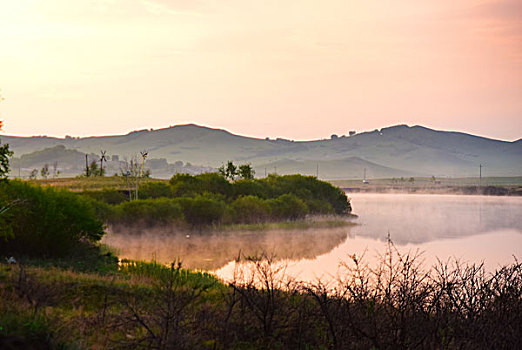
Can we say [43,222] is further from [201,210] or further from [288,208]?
[288,208]

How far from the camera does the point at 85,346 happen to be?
10.6m

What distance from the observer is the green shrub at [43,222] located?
2742 cm

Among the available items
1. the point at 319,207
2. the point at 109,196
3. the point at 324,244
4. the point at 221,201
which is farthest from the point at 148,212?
the point at 319,207

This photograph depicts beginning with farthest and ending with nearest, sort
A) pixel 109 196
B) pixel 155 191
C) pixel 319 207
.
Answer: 1. pixel 319 207
2. pixel 155 191
3. pixel 109 196

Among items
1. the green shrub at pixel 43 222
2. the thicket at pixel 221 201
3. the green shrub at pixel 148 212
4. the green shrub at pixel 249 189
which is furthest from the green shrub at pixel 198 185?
the green shrub at pixel 43 222

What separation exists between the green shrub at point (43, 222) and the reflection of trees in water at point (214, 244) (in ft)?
26.0

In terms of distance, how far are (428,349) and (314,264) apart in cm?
2872

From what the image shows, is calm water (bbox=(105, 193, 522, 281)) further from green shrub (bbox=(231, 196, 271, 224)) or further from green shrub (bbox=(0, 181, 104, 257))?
green shrub (bbox=(0, 181, 104, 257))

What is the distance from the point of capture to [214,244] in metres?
47.8

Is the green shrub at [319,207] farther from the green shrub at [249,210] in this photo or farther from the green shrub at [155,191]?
the green shrub at [155,191]

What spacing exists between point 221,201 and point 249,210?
3696 millimetres

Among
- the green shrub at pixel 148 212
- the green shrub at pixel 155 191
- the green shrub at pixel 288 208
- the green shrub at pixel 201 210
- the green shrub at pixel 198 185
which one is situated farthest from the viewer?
the green shrub at pixel 198 185

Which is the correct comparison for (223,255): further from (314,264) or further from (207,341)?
(207,341)

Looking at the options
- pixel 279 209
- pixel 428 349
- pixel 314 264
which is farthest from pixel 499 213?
pixel 428 349
